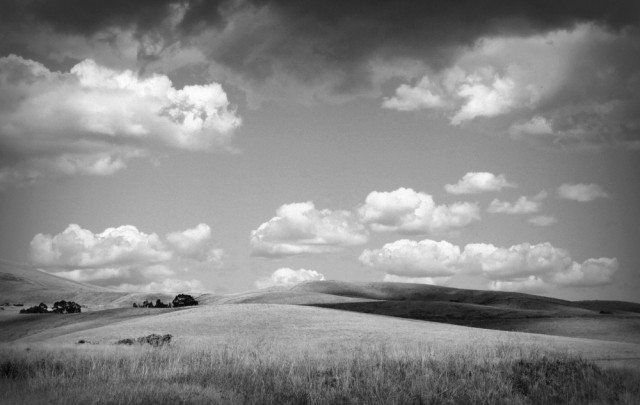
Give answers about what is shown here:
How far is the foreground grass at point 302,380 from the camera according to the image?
17219 millimetres

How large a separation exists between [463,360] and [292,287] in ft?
584

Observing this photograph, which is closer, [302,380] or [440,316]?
[302,380]

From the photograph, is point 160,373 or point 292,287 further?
point 292,287

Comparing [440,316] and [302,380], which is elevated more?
[302,380]

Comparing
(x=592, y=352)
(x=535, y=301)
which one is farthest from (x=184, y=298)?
(x=592, y=352)

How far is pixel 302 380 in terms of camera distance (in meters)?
19.8

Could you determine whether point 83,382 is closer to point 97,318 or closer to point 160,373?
point 160,373

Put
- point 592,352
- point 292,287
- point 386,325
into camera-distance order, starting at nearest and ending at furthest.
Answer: point 592,352, point 386,325, point 292,287

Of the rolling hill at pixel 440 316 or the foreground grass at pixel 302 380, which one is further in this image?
the rolling hill at pixel 440 316

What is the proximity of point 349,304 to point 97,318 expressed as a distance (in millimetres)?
39304

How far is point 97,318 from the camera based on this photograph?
84000 mm

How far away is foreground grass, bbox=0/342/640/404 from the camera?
17219 millimetres

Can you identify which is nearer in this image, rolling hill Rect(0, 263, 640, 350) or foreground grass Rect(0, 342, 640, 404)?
foreground grass Rect(0, 342, 640, 404)

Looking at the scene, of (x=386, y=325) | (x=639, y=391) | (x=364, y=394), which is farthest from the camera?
(x=386, y=325)
